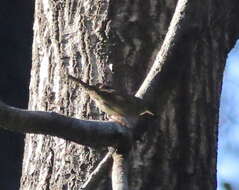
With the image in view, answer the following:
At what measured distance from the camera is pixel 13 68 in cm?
334

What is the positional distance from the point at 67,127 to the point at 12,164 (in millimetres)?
1932

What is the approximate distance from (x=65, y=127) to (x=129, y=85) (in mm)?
357

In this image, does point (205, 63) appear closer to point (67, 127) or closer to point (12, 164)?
point (67, 127)

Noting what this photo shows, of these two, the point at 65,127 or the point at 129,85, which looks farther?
the point at 129,85

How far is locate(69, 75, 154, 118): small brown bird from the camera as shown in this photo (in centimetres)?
138

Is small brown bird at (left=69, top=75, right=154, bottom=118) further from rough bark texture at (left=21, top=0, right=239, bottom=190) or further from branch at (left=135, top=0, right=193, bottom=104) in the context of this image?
rough bark texture at (left=21, top=0, right=239, bottom=190)

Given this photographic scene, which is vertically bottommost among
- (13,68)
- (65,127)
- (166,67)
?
(65,127)

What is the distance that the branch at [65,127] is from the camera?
1283 millimetres

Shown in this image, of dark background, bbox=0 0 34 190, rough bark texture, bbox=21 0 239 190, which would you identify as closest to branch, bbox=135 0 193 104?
rough bark texture, bbox=21 0 239 190

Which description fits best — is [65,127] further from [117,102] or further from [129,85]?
[129,85]

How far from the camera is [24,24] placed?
3379mm

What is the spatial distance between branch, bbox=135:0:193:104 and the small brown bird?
0.02 metres

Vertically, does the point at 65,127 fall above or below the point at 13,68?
below

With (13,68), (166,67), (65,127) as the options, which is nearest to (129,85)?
(166,67)
